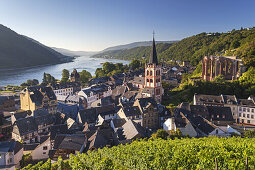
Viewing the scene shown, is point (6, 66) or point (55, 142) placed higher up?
point (6, 66)

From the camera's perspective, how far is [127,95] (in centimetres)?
6034

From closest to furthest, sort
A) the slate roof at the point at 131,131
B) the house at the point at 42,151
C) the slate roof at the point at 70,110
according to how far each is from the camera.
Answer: the house at the point at 42,151 < the slate roof at the point at 131,131 < the slate roof at the point at 70,110

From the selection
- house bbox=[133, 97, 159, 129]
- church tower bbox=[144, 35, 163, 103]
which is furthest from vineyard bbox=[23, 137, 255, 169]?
church tower bbox=[144, 35, 163, 103]

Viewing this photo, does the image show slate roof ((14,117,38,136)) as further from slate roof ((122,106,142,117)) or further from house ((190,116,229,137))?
house ((190,116,229,137))

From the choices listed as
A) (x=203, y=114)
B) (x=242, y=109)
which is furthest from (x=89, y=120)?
(x=242, y=109)

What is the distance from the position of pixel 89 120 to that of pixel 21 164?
1699 centimetres

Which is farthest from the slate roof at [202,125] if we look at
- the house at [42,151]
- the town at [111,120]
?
the house at [42,151]

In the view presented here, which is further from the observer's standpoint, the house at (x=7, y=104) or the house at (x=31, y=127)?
the house at (x=7, y=104)

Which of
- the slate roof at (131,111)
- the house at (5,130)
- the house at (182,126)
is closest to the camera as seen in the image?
the house at (182,126)

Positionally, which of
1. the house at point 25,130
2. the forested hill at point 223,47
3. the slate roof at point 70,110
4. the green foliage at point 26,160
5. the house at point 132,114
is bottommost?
the green foliage at point 26,160

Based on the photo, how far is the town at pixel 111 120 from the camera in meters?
32.2

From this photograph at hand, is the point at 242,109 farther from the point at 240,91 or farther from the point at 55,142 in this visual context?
the point at 55,142

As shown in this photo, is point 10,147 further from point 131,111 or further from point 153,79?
point 153,79

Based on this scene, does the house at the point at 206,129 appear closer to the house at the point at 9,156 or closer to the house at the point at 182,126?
the house at the point at 182,126
